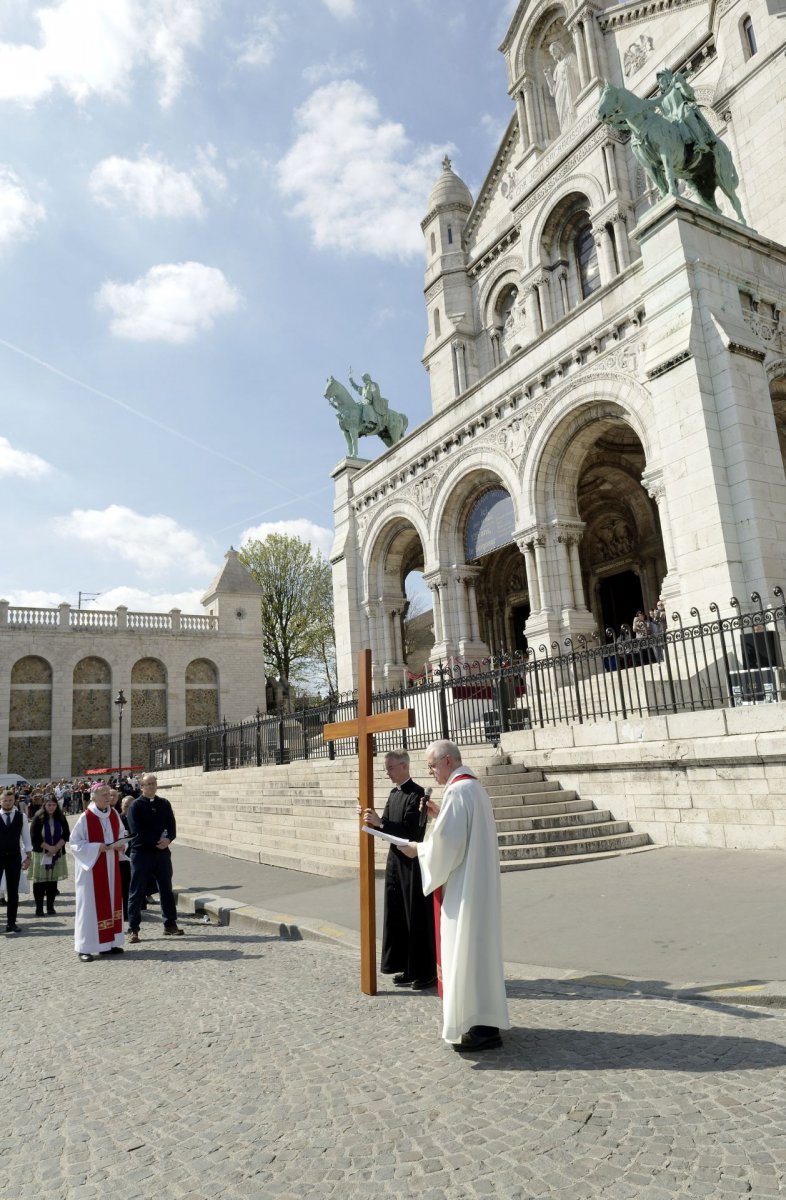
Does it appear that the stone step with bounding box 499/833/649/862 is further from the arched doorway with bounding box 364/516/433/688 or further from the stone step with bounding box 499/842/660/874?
the arched doorway with bounding box 364/516/433/688

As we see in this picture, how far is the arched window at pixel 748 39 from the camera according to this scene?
16453 mm

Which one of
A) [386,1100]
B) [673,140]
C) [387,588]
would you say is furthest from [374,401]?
[386,1100]

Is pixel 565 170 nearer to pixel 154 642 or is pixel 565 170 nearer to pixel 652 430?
pixel 652 430

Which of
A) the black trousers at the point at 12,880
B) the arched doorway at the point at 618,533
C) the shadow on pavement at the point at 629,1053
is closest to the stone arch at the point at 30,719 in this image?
the arched doorway at the point at 618,533

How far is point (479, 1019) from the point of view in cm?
353

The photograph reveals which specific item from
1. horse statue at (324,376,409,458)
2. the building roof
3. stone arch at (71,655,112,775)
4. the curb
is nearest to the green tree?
the building roof

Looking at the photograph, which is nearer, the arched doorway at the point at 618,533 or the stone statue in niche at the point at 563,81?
the arched doorway at the point at 618,533

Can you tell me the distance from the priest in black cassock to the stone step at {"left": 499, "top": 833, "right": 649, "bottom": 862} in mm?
3501

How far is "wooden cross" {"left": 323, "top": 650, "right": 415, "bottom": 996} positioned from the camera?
182 inches

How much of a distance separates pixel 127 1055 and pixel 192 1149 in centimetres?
125

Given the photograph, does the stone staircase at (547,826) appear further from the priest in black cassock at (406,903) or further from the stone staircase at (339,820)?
the priest in black cassock at (406,903)

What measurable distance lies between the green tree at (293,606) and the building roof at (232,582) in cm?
329

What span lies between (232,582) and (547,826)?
3219cm

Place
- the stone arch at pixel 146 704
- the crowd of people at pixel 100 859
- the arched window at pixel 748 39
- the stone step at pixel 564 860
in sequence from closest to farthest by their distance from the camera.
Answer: the crowd of people at pixel 100 859 → the stone step at pixel 564 860 → the arched window at pixel 748 39 → the stone arch at pixel 146 704
